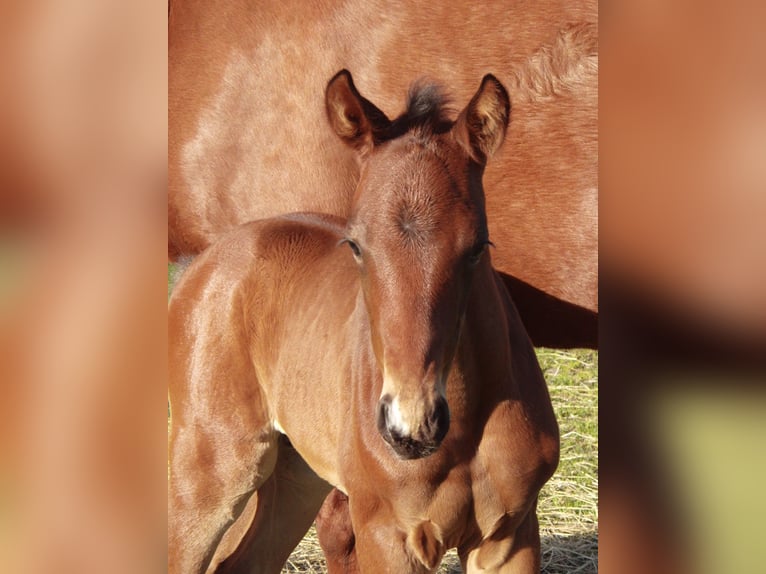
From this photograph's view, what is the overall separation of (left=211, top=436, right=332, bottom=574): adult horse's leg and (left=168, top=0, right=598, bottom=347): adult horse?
805 mm

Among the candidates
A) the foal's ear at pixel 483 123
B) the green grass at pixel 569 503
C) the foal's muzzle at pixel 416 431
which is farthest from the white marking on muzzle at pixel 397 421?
the green grass at pixel 569 503

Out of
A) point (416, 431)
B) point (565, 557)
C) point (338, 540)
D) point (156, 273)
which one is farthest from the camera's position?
point (565, 557)

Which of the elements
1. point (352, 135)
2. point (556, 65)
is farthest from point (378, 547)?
point (556, 65)

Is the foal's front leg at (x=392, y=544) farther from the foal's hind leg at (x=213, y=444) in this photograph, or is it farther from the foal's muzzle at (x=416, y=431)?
Answer: the foal's hind leg at (x=213, y=444)

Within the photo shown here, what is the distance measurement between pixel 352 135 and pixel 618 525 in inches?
59.7

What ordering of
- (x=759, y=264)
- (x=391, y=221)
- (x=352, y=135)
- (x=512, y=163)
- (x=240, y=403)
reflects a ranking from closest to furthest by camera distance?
(x=759, y=264), (x=391, y=221), (x=352, y=135), (x=240, y=403), (x=512, y=163)

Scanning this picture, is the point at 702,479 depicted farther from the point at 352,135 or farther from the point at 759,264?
the point at 352,135

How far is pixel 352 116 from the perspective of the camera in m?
1.92

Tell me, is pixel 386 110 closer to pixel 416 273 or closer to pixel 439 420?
pixel 416 273

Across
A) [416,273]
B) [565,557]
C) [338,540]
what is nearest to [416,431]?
[416,273]

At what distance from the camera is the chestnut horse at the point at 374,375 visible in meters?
1.63

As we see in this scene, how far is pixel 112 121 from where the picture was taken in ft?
1.44

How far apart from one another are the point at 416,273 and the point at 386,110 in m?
1.26

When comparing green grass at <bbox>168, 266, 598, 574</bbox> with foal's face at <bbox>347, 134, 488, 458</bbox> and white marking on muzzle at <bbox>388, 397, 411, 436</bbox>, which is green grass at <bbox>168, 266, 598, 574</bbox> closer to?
foal's face at <bbox>347, 134, 488, 458</bbox>
